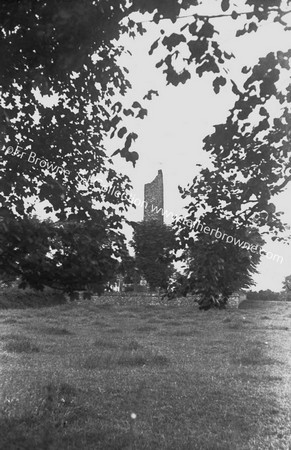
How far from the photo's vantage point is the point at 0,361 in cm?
1272

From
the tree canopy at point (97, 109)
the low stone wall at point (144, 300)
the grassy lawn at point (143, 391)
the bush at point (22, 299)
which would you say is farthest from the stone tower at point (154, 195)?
the tree canopy at point (97, 109)

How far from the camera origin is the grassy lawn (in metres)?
7.54

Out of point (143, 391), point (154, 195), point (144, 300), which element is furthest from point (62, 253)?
point (154, 195)

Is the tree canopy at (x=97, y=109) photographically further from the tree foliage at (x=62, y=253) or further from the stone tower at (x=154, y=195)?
the stone tower at (x=154, y=195)

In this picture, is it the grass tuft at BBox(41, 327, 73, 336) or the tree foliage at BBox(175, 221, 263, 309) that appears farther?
the grass tuft at BBox(41, 327, 73, 336)

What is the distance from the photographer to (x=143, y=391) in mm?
10031

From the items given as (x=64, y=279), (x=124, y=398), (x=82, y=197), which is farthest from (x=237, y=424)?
(x=82, y=197)

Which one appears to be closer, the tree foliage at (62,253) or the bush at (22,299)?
the tree foliage at (62,253)

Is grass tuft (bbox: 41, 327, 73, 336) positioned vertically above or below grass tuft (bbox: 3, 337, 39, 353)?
above

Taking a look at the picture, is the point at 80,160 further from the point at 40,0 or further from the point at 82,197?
the point at 40,0

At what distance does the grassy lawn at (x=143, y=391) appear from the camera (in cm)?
754

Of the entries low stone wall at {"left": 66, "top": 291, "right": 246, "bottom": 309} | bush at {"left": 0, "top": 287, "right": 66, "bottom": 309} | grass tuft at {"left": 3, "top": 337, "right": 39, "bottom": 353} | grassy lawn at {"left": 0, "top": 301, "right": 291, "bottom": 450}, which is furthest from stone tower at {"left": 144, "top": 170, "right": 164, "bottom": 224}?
grass tuft at {"left": 3, "top": 337, "right": 39, "bottom": 353}

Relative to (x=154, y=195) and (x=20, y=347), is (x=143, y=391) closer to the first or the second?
(x=20, y=347)

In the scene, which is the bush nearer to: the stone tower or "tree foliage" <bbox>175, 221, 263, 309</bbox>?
the stone tower
